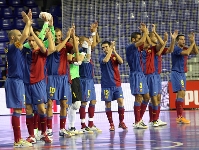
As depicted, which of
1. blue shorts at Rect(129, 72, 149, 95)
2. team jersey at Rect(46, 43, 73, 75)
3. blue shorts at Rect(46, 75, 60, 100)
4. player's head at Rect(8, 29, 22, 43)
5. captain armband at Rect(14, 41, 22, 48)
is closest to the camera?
captain armband at Rect(14, 41, 22, 48)

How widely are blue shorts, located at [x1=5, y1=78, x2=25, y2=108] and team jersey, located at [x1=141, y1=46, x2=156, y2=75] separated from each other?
4.77 meters

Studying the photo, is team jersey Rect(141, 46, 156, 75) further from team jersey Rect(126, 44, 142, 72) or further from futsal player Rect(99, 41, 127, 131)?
futsal player Rect(99, 41, 127, 131)

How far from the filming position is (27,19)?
9078 mm

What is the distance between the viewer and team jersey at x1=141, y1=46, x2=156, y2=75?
536 inches

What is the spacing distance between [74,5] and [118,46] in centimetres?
266

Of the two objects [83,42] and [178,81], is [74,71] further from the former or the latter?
[178,81]

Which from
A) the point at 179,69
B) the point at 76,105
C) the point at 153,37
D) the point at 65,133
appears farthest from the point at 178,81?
the point at 65,133

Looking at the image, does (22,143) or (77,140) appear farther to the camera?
(77,140)

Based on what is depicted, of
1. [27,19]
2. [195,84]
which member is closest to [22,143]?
[27,19]

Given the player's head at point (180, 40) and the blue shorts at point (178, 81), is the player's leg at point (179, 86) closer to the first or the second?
the blue shorts at point (178, 81)

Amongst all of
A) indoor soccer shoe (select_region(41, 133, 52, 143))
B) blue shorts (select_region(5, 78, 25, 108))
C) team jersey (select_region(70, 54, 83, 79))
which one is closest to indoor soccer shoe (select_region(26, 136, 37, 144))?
indoor soccer shoe (select_region(41, 133, 52, 143))

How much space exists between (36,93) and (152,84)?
14.4 ft

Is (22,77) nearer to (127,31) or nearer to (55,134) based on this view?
(55,134)

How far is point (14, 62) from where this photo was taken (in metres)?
9.43
